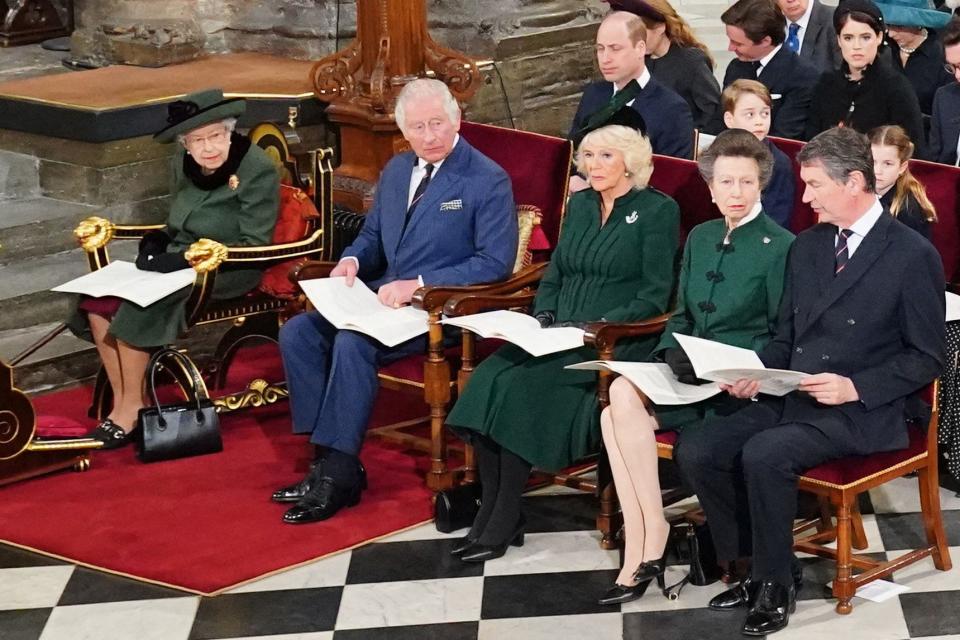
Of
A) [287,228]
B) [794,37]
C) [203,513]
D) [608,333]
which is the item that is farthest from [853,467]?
[794,37]

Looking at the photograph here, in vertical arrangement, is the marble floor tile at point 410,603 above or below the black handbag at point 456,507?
below

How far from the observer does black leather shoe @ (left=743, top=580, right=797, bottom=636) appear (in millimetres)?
4613

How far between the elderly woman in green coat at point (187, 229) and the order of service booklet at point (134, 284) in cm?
5

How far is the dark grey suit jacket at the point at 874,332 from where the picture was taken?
4.68m

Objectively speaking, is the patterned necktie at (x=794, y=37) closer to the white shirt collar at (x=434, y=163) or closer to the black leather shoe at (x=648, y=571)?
the white shirt collar at (x=434, y=163)

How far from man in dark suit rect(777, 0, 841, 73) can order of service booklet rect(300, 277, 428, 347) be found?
2694mm

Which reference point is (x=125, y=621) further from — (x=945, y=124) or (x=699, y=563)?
(x=945, y=124)

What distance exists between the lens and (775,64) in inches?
269

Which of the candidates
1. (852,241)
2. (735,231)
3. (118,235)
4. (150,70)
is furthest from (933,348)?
(150,70)

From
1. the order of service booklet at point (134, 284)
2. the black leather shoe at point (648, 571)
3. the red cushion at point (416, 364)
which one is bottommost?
the black leather shoe at point (648, 571)

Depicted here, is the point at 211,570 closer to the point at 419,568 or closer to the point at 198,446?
the point at 419,568

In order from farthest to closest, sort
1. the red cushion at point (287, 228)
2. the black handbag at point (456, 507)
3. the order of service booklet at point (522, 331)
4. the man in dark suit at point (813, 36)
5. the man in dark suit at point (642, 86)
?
the man in dark suit at point (813, 36), the red cushion at point (287, 228), the man in dark suit at point (642, 86), the black handbag at point (456, 507), the order of service booklet at point (522, 331)

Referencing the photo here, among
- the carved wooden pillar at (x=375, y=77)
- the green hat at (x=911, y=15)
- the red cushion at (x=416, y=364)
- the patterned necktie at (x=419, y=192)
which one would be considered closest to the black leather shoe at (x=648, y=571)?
the red cushion at (x=416, y=364)

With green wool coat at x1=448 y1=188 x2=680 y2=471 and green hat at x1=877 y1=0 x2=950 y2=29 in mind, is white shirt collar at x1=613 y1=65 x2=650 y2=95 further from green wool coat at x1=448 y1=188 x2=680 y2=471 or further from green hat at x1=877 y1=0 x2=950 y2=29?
green hat at x1=877 y1=0 x2=950 y2=29
